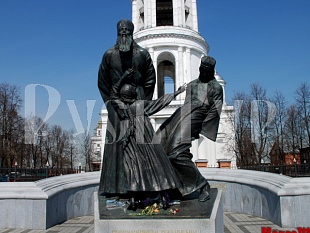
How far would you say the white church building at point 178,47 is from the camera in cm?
4006

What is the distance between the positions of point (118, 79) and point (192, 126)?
1770 mm

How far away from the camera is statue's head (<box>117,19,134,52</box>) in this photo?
6461 millimetres

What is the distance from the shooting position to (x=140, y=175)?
578 centimetres

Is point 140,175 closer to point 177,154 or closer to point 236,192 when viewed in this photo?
point 177,154

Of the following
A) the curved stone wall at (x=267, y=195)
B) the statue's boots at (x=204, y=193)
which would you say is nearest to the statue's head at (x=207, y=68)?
the statue's boots at (x=204, y=193)

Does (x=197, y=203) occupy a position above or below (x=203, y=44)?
below

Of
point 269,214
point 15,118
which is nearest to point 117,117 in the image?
point 269,214

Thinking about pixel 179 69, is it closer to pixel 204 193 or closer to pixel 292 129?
pixel 292 129

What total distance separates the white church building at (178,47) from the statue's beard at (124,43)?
1286 inches

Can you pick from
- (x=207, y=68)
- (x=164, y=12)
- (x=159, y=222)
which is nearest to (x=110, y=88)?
(x=207, y=68)

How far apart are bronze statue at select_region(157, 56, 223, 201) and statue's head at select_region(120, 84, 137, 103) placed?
0.92m

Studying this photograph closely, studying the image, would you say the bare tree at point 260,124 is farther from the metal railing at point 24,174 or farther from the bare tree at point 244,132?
the metal railing at point 24,174

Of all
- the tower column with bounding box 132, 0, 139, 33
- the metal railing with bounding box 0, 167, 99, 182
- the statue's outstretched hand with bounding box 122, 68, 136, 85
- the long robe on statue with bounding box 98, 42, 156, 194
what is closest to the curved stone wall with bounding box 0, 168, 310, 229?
the long robe on statue with bounding box 98, 42, 156, 194

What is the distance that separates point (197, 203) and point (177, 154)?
97 cm
